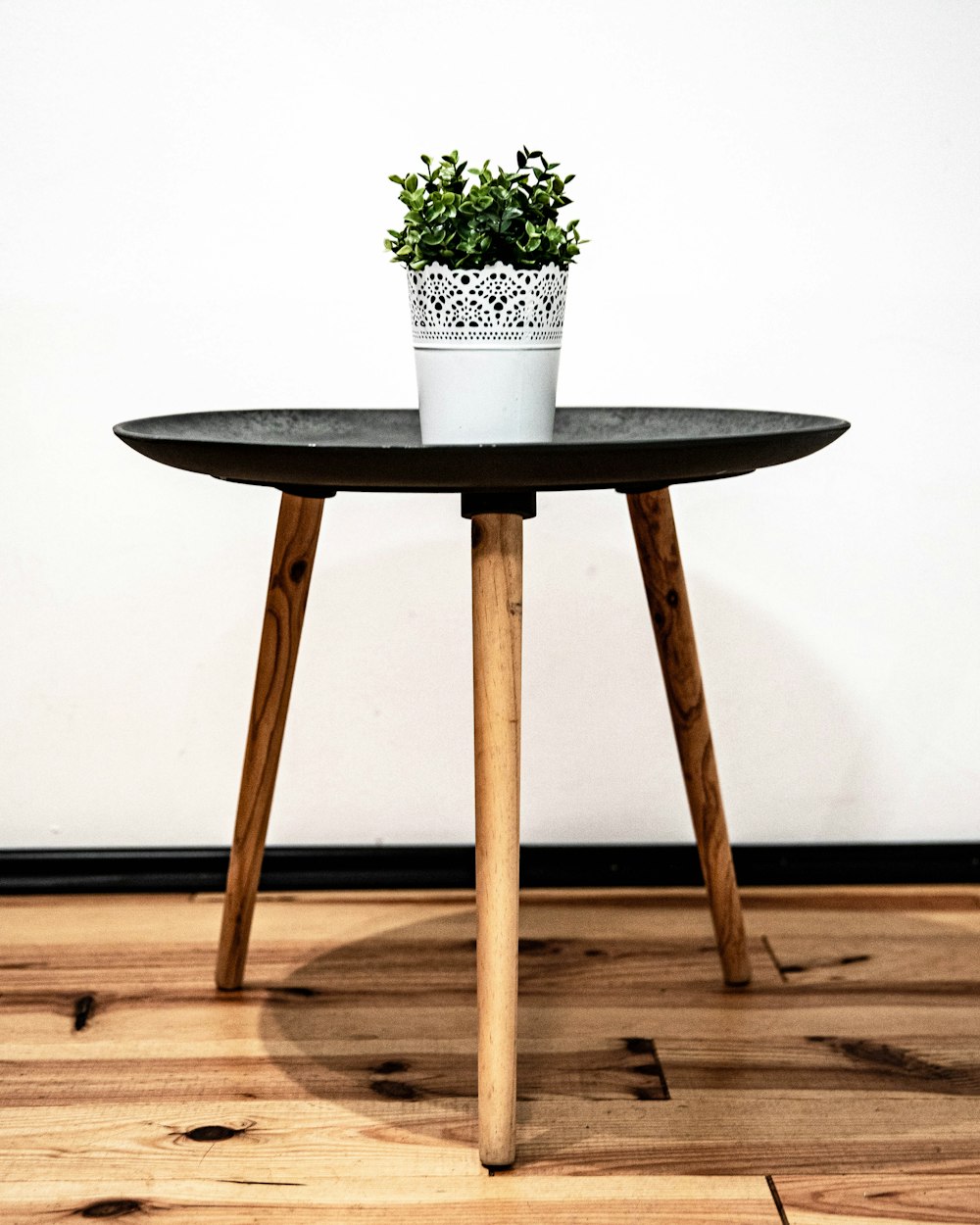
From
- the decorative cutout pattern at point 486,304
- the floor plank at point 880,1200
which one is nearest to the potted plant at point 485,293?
the decorative cutout pattern at point 486,304

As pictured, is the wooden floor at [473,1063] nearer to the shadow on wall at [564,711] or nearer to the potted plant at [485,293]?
the shadow on wall at [564,711]

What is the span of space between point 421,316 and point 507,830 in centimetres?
36

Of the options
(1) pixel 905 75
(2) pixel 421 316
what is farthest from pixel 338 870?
(1) pixel 905 75

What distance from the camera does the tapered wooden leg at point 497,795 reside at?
0.83m

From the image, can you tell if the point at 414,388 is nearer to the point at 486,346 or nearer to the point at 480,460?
the point at 486,346

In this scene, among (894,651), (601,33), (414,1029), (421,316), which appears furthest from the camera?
(894,651)

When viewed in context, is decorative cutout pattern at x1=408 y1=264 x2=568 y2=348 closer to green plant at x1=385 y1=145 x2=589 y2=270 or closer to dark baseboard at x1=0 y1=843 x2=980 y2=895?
green plant at x1=385 y1=145 x2=589 y2=270

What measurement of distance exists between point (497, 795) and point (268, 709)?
0.97 ft

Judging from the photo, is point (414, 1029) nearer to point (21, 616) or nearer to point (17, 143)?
point (21, 616)

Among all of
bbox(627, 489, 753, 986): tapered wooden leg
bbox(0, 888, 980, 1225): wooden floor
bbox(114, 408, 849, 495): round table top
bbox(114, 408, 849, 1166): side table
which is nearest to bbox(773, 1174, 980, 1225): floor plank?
bbox(0, 888, 980, 1225): wooden floor

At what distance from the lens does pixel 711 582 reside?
1.36 meters

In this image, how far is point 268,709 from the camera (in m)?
1.06

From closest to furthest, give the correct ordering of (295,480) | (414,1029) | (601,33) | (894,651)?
(295,480)
(414,1029)
(601,33)
(894,651)

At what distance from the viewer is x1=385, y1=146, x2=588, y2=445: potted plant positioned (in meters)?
0.87
